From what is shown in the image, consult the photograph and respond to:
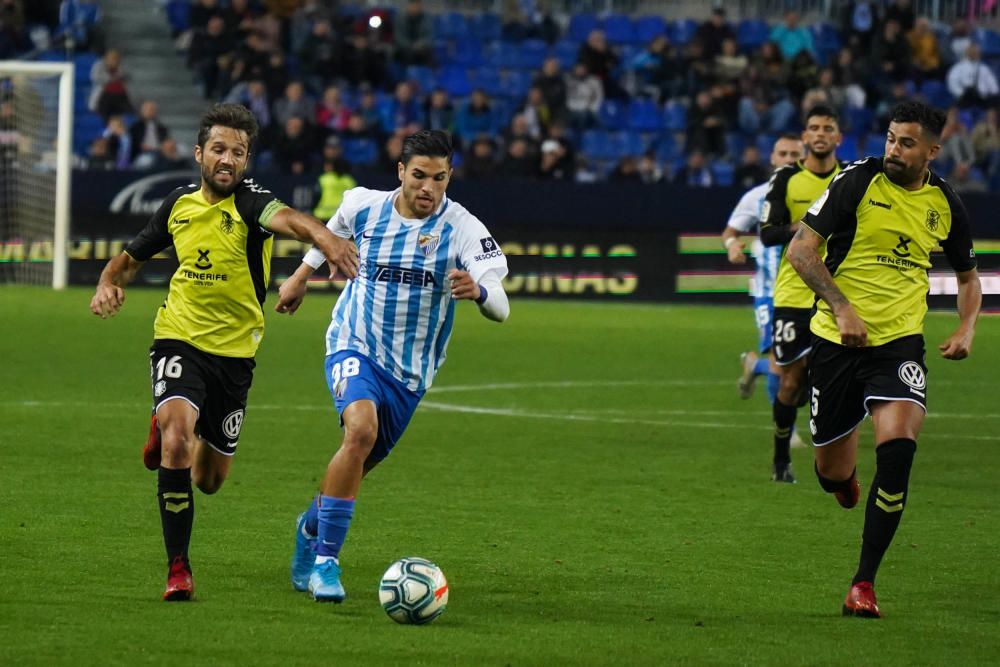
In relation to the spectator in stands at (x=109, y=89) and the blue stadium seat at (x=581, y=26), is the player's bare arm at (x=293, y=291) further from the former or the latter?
the blue stadium seat at (x=581, y=26)

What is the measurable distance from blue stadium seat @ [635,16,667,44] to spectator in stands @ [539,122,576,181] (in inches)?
192

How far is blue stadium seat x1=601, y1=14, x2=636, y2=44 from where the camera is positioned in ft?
106

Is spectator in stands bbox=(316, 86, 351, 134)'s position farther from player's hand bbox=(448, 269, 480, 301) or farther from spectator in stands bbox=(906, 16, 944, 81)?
player's hand bbox=(448, 269, 480, 301)

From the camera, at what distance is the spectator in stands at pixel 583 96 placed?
30.4 meters

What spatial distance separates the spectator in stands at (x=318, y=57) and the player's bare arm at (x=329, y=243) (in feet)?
74.4

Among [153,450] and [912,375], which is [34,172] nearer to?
[153,450]

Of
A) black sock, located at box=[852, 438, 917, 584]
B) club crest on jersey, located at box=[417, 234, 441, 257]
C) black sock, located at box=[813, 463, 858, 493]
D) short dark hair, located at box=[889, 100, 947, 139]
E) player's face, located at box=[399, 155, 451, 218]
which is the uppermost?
short dark hair, located at box=[889, 100, 947, 139]

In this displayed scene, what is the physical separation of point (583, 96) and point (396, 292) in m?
23.1

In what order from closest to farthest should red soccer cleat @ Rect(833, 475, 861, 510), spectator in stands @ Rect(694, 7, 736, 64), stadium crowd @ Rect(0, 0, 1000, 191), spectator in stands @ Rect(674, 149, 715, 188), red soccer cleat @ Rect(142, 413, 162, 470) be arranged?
1. red soccer cleat @ Rect(142, 413, 162, 470)
2. red soccer cleat @ Rect(833, 475, 861, 510)
3. stadium crowd @ Rect(0, 0, 1000, 191)
4. spectator in stands @ Rect(674, 149, 715, 188)
5. spectator in stands @ Rect(694, 7, 736, 64)

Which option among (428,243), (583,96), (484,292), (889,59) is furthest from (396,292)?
(889,59)

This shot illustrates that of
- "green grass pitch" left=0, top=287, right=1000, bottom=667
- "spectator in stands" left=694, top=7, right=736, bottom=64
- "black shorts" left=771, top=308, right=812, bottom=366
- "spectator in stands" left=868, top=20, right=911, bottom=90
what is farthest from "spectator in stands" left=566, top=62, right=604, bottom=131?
"black shorts" left=771, top=308, right=812, bottom=366

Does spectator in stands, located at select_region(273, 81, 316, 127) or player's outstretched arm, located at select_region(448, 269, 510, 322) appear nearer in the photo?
player's outstretched arm, located at select_region(448, 269, 510, 322)

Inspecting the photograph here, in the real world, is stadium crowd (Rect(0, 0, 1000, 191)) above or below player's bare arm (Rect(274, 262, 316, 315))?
above

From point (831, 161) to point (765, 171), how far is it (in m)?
16.5
